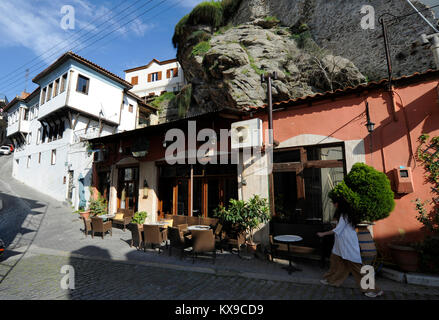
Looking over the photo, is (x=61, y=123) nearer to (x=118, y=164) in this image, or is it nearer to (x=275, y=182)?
(x=118, y=164)

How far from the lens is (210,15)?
2156 centimetres

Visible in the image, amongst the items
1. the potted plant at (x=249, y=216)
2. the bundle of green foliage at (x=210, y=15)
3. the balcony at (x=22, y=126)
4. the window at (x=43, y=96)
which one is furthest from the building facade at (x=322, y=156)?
the balcony at (x=22, y=126)

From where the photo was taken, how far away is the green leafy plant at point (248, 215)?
652cm

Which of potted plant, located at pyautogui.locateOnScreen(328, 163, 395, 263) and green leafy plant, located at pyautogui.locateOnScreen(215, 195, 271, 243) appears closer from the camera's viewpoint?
potted plant, located at pyautogui.locateOnScreen(328, 163, 395, 263)

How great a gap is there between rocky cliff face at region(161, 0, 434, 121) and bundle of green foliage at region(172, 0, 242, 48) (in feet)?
2.44

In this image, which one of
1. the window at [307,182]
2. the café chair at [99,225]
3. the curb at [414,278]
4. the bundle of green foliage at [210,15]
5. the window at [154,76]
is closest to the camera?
the curb at [414,278]

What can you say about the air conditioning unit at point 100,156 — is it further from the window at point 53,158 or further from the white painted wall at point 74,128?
the window at point 53,158

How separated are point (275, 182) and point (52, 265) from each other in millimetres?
7001

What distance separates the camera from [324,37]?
56.3ft

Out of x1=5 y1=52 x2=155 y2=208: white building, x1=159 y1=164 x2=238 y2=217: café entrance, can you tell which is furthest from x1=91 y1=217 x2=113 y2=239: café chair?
x1=5 y1=52 x2=155 y2=208: white building

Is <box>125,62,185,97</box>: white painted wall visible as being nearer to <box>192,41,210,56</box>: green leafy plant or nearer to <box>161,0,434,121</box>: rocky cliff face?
<box>161,0,434,121</box>: rocky cliff face

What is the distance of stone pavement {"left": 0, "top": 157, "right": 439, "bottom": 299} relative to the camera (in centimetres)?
423

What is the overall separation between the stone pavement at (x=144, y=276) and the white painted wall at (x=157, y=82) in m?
24.8
